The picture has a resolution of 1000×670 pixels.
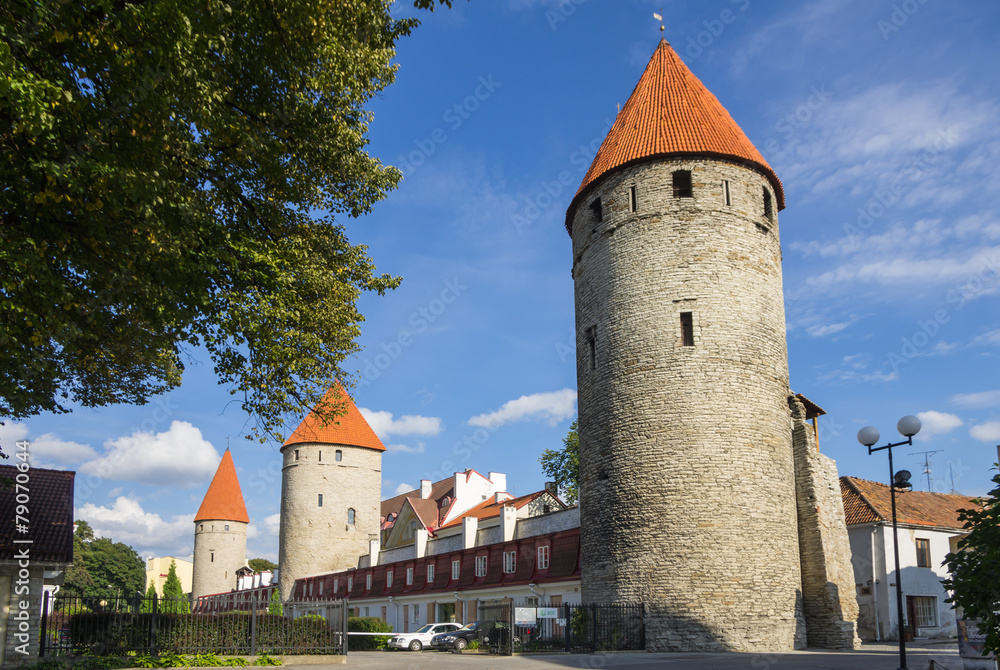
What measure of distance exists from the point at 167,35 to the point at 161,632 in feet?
39.3

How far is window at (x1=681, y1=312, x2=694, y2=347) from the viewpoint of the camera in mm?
20859

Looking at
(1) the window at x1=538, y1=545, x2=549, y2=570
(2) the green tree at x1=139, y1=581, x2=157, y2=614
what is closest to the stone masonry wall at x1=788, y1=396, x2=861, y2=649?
(1) the window at x1=538, y1=545, x2=549, y2=570

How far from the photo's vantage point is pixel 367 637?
103 feet

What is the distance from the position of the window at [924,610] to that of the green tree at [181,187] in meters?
25.8

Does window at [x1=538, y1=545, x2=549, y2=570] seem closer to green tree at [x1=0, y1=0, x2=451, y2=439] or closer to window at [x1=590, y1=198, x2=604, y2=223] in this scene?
window at [x1=590, y1=198, x2=604, y2=223]

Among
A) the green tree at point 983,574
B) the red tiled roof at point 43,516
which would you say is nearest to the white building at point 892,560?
the green tree at point 983,574

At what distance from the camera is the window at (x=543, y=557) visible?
27.1 metres

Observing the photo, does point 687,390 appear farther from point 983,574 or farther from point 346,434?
point 346,434

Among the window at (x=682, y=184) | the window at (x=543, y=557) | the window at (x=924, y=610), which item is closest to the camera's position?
the window at (x=682, y=184)

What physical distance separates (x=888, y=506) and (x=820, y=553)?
11.9 meters

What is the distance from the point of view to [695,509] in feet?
64.0

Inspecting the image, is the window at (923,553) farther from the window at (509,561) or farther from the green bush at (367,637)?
the green bush at (367,637)

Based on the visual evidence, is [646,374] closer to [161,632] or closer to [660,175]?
[660,175]

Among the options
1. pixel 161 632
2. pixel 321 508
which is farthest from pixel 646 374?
pixel 321 508
